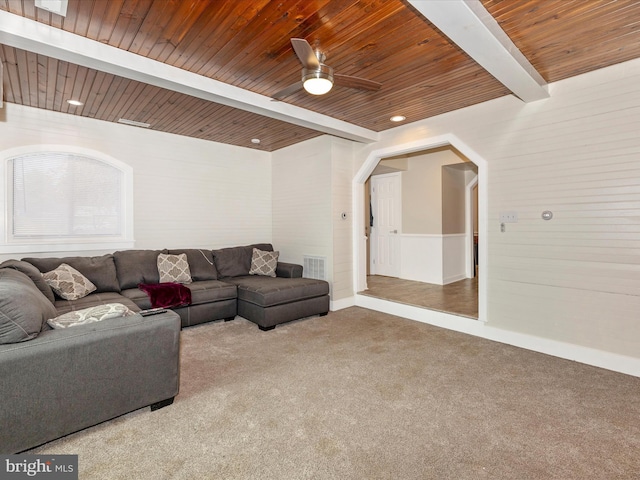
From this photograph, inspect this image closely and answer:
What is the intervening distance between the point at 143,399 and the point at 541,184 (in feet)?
13.2

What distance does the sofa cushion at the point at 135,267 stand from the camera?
4.05 m

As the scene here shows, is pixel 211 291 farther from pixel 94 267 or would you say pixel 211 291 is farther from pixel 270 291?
pixel 94 267

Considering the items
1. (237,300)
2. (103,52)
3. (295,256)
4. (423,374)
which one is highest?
(103,52)

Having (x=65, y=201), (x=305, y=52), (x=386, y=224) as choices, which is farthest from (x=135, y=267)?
(x=386, y=224)

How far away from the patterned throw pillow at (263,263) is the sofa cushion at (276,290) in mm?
282

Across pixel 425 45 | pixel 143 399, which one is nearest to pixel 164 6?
pixel 425 45

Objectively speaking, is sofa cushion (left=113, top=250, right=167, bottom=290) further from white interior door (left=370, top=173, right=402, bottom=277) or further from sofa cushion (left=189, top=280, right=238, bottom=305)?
white interior door (left=370, top=173, right=402, bottom=277)

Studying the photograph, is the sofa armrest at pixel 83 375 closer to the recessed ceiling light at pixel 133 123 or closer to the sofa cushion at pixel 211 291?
the sofa cushion at pixel 211 291

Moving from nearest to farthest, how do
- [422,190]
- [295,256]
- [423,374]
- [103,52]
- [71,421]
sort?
[71,421], [103,52], [423,374], [295,256], [422,190]

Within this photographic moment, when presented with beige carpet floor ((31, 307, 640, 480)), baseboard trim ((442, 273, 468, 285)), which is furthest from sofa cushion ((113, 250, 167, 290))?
baseboard trim ((442, 273, 468, 285))

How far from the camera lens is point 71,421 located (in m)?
1.87

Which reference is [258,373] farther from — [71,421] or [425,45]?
[425,45]

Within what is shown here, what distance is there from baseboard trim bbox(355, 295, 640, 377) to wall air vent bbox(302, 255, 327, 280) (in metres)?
0.90

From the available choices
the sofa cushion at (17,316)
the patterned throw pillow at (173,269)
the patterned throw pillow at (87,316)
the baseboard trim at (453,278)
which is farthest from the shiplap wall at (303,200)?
the sofa cushion at (17,316)
